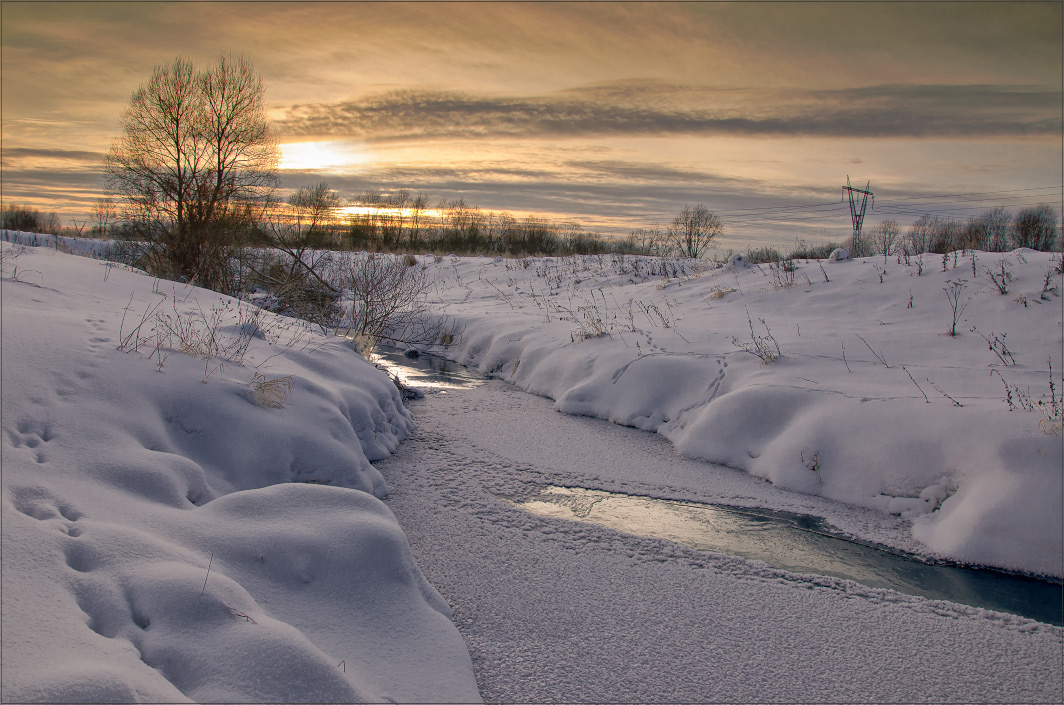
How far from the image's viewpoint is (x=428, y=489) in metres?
4.70

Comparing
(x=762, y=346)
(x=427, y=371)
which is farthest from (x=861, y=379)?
(x=427, y=371)

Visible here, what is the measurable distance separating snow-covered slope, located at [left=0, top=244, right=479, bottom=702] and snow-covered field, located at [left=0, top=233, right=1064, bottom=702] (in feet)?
0.04

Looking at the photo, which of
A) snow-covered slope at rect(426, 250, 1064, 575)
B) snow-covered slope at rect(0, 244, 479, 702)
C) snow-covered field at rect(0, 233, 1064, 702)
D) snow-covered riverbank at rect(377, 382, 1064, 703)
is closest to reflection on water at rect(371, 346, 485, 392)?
snow-covered slope at rect(426, 250, 1064, 575)

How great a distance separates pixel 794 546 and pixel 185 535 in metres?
3.59

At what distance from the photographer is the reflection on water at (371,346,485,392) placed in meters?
8.66

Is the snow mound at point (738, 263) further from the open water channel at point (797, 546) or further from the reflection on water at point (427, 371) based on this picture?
the open water channel at point (797, 546)

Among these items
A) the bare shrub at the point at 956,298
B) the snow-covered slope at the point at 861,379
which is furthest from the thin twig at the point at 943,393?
the bare shrub at the point at 956,298

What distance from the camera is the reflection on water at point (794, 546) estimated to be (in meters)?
3.53

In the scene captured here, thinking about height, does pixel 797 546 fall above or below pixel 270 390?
below

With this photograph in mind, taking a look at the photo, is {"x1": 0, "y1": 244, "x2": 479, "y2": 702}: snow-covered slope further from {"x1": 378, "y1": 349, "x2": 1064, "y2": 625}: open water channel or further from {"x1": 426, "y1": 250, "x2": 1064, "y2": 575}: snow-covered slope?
{"x1": 426, "y1": 250, "x2": 1064, "y2": 575}: snow-covered slope

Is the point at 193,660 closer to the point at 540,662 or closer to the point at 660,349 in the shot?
the point at 540,662

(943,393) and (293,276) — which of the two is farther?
(293,276)

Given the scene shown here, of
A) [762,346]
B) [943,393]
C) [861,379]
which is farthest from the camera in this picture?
[762,346]

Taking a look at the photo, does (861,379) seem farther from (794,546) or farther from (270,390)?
(270,390)
